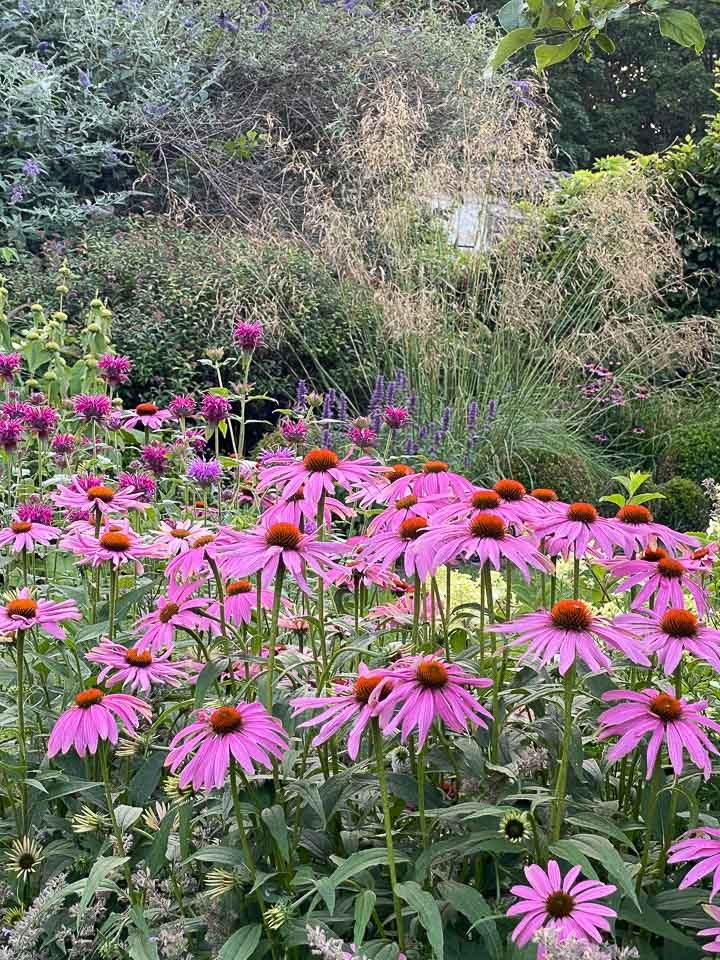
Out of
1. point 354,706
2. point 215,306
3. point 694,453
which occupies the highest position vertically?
point 354,706

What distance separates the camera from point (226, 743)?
3.38 ft

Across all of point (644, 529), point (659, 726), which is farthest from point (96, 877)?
point (644, 529)

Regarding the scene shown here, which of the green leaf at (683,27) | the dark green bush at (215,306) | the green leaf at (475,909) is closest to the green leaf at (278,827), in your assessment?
the green leaf at (475,909)

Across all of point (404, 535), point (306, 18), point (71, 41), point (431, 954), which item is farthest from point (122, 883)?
point (306, 18)

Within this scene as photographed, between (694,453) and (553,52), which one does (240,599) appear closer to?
(553,52)

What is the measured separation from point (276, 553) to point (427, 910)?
0.38m

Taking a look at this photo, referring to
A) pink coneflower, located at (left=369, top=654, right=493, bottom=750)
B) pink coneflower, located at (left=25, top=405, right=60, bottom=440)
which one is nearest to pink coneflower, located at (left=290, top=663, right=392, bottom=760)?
pink coneflower, located at (left=369, top=654, right=493, bottom=750)

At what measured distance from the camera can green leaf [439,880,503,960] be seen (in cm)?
100

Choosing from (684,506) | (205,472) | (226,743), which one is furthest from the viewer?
(684,506)

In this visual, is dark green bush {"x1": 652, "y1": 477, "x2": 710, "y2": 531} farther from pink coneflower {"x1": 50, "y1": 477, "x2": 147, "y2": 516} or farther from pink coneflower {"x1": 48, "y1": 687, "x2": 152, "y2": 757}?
pink coneflower {"x1": 48, "y1": 687, "x2": 152, "y2": 757}

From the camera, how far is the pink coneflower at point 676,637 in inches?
41.5

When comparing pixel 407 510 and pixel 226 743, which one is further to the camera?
pixel 407 510

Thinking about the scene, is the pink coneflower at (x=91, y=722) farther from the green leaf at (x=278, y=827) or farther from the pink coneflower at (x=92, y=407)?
the pink coneflower at (x=92, y=407)

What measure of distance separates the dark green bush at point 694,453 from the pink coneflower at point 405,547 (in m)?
4.70
